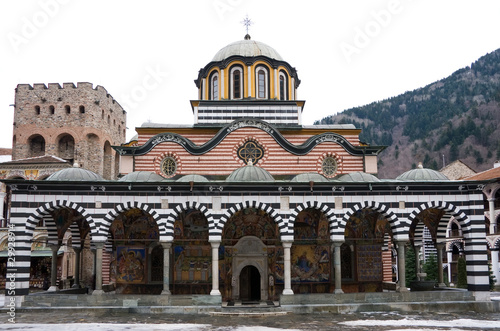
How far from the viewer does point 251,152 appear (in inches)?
888

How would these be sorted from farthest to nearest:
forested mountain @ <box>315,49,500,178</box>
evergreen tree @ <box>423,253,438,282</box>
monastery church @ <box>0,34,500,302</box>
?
forested mountain @ <box>315,49,500,178</box> → evergreen tree @ <box>423,253,438,282</box> → monastery church @ <box>0,34,500,302</box>

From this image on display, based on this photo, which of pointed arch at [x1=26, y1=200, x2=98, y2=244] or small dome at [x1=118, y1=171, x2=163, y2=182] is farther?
small dome at [x1=118, y1=171, x2=163, y2=182]

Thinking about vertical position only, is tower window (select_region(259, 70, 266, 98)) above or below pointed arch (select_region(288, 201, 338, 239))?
above

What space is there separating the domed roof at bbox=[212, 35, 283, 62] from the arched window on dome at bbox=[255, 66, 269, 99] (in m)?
1.12

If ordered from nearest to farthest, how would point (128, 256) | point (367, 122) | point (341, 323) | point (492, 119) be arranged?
point (341, 323)
point (128, 256)
point (492, 119)
point (367, 122)

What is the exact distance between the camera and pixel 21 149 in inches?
1598

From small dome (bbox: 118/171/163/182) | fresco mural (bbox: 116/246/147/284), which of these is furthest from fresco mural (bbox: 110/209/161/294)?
small dome (bbox: 118/171/163/182)

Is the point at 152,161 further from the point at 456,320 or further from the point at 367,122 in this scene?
the point at 367,122

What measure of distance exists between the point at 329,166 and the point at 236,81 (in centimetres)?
733

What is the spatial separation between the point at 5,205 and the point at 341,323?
100 ft

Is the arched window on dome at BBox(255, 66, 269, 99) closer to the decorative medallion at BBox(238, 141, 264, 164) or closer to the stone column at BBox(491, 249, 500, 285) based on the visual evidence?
the decorative medallion at BBox(238, 141, 264, 164)

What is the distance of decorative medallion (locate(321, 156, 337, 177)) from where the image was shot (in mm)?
22750

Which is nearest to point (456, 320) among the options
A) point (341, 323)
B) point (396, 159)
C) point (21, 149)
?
point (341, 323)

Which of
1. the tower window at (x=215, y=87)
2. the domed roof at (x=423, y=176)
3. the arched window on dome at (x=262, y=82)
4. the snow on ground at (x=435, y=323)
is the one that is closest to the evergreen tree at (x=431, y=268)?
the domed roof at (x=423, y=176)
